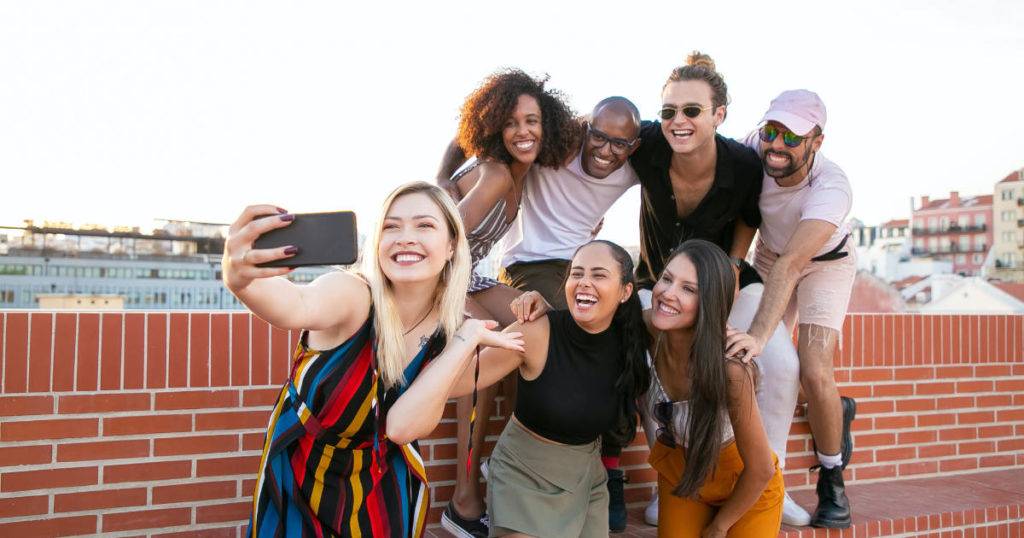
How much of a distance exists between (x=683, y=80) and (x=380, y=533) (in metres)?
2.37

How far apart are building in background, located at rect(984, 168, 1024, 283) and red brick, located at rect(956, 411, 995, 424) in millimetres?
→ 75752

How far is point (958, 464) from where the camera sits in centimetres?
486

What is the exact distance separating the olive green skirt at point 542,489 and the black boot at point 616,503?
0.57 meters

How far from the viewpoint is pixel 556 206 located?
3.74m

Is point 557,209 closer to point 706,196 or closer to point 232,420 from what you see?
point 706,196

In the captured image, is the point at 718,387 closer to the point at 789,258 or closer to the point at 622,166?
the point at 789,258

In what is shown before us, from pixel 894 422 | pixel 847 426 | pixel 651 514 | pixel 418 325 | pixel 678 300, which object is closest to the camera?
pixel 418 325

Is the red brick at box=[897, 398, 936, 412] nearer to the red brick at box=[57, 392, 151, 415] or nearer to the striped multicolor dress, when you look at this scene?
the striped multicolor dress

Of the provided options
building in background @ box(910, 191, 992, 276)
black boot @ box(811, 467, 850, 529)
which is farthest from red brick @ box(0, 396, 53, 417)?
building in background @ box(910, 191, 992, 276)

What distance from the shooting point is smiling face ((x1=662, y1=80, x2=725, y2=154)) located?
143 inches

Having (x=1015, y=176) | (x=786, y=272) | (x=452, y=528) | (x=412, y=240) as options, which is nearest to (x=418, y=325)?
(x=412, y=240)

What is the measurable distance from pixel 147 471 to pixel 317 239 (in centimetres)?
180

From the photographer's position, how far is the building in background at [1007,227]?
240 ft

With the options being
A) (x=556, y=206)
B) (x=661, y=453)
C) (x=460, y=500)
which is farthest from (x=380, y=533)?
(x=556, y=206)
